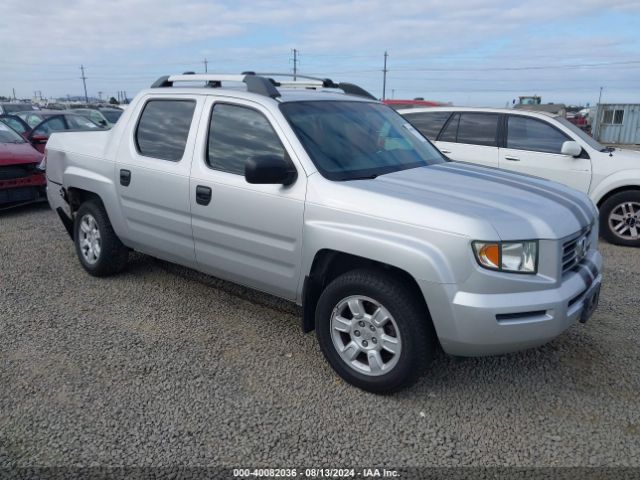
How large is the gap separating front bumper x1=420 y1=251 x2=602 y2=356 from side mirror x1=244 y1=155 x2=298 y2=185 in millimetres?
1108

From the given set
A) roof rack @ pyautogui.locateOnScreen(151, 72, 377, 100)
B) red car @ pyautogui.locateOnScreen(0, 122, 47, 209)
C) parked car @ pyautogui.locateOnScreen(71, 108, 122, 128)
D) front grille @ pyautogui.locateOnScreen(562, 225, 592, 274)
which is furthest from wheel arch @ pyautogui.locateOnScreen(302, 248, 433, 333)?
parked car @ pyautogui.locateOnScreen(71, 108, 122, 128)

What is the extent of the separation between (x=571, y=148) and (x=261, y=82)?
4.47m

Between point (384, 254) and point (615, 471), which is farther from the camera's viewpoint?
point (384, 254)

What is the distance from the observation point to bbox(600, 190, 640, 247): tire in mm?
6668

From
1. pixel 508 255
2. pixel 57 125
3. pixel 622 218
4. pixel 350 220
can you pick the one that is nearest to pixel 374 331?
pixel 350 220

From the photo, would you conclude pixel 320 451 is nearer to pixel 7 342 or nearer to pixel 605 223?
pixel 7 342

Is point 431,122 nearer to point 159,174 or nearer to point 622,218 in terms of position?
point 622,218

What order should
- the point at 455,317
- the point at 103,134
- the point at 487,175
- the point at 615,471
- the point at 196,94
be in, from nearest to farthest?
the point at 615,471
the point at 455,317
the point at 487,175
the point at 196,94
the point at 103,134

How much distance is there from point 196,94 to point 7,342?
2.33 metres

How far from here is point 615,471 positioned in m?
2.63

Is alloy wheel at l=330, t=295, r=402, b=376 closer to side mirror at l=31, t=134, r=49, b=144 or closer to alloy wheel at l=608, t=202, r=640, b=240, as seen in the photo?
alloy wheel at l=608, t=202, r=640, b=240

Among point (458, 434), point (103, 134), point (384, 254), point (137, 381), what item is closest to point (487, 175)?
point (384, 254)

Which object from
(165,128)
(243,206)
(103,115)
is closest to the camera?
(243,206)

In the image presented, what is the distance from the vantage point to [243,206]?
3672mm
